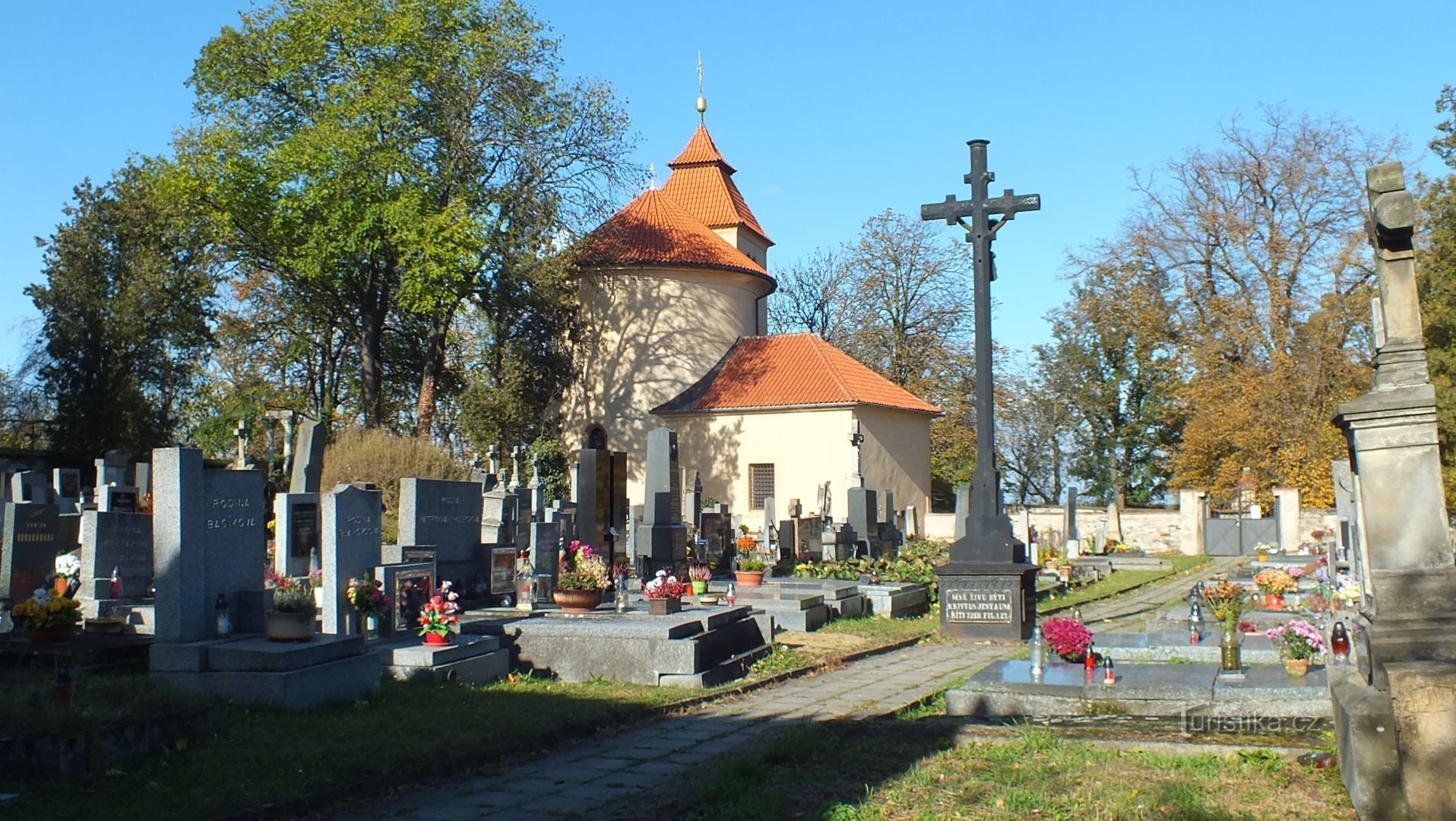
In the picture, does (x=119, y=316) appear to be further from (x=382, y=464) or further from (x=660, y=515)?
(x=660, y=515)

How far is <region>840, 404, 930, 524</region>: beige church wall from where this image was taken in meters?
35.4

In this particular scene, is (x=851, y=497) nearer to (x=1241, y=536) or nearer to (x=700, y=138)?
(x=1241, y=536)

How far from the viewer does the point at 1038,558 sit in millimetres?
26234

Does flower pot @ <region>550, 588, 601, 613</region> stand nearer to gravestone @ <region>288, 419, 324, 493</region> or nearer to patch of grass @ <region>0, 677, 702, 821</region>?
patch of grass @ <region>0, 677, 702, 821</region>

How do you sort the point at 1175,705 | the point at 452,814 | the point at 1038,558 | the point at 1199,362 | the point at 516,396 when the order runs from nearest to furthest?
the point at 452,814, the point at 1175,705, the point at 1038,558, the point at 516,396, the point at 1199,362

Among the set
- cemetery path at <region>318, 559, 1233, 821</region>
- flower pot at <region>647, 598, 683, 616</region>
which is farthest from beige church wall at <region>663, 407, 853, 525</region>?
flower pot at <region>647, 598, 683, 616</region>

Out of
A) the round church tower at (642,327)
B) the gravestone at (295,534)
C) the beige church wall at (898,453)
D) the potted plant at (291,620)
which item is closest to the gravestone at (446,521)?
the gravestone at (295,534)

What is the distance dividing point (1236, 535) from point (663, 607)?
3028cm

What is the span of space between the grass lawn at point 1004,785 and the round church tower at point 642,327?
29.3 meters

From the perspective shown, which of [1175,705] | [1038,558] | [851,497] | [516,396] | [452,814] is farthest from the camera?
[516,396]

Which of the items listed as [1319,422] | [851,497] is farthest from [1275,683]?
[1319,422]

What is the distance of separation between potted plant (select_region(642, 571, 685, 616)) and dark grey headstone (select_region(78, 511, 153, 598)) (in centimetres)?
547

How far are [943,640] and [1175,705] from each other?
7.01 meters

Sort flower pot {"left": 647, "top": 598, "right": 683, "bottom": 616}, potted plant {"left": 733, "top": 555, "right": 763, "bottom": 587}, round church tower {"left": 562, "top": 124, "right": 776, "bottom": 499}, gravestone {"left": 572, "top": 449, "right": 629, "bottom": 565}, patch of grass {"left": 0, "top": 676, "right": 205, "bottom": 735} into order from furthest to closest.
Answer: round church tower {"left": 562, "top": 124, "right": 776, "bottom": 499} < gravestone {"left": 572, "top": 449, "right": 629, "bottom": 565} < potted plant {"left": 733, "top": 555, "right": 763, "bottom": 587} < flower pot {"left": 647, "top": 598, "right": 683, "bottom": 616} < patch of grass {"left": 0, "top": 676, "right": 205, "bottom": 735}
